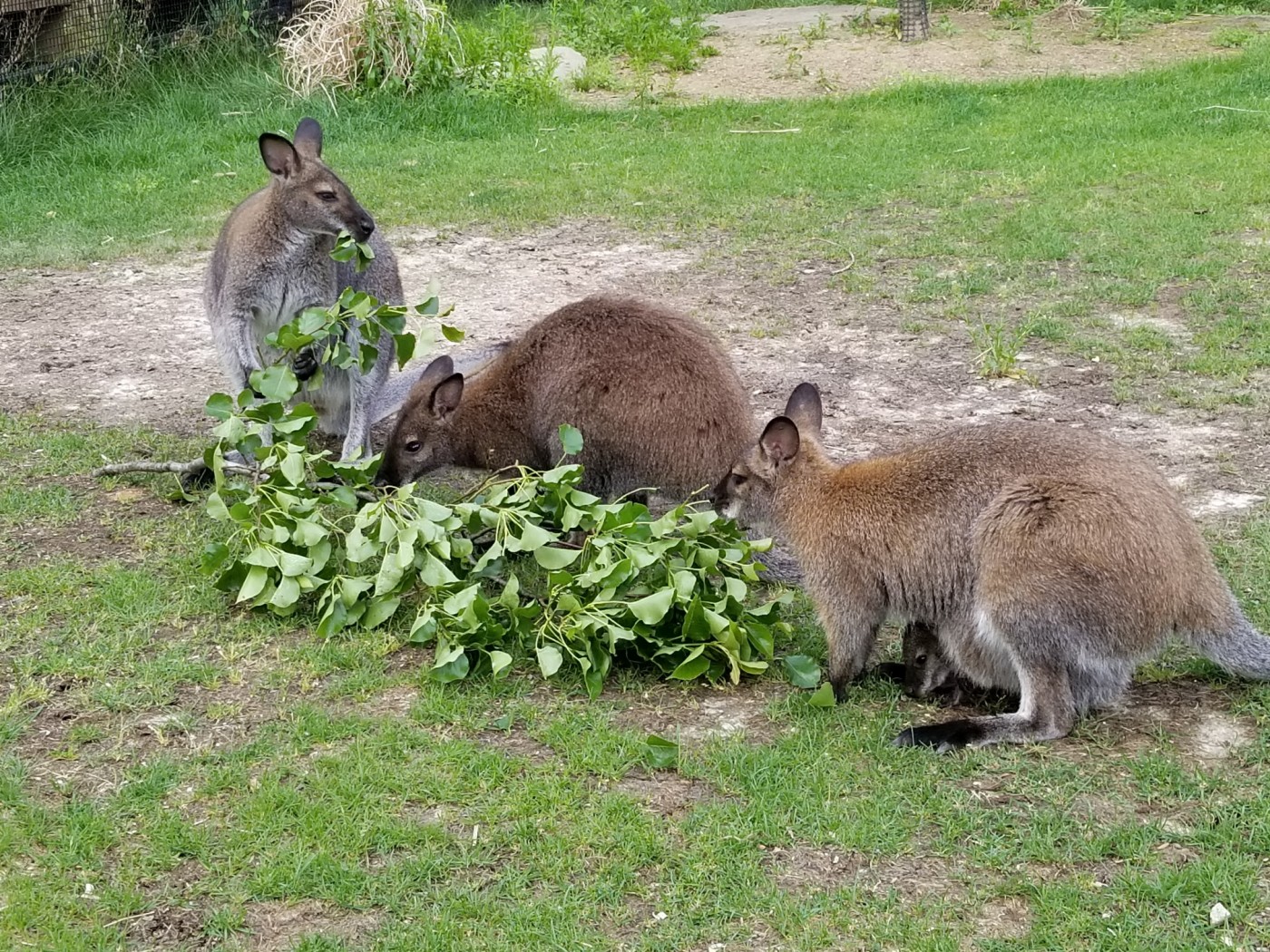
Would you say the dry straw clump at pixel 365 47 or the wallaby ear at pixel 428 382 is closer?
the wallaby ear at pixel 428 382

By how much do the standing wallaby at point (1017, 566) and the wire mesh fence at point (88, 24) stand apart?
9061 mm

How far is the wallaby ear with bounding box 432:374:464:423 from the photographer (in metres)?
4.99

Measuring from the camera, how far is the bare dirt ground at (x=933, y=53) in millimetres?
12172

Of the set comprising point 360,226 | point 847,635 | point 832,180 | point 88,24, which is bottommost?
point 847,635

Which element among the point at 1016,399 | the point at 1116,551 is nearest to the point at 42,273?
the point at 1016,399

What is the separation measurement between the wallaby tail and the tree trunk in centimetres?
1061

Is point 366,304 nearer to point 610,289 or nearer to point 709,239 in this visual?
point 610,289

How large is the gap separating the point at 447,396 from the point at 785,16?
37.9 feet

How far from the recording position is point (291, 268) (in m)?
5.60

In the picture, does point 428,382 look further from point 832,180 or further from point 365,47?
point 365,47

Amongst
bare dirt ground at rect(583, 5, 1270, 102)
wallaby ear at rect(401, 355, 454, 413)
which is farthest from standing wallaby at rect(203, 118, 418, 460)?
bare dirt ground at rect(583, 5, 1270, 102)

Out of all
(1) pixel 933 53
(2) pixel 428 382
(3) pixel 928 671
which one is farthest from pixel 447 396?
(1) pixel 933 53

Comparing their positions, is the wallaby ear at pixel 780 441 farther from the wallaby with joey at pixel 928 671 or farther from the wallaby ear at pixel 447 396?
the wallaby ear at pixel 447 396

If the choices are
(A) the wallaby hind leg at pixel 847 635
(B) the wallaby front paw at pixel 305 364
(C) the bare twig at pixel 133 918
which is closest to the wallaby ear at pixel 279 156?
(B) the wallaby front paw at pixel 305 364
